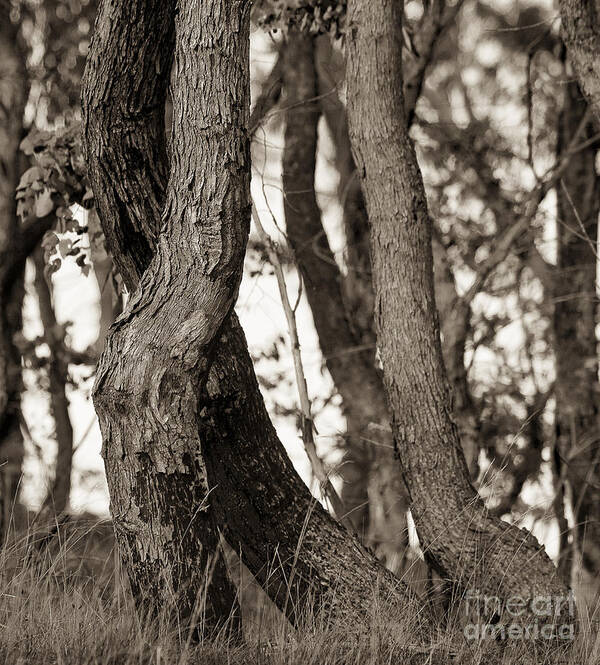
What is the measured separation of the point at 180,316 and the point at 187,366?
178mm

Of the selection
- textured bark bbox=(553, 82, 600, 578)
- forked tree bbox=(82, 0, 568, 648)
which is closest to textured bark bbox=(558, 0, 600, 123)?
forked tree bbox=(82, 0, 568, 648)

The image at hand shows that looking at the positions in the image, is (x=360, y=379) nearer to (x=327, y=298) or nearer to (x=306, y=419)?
(x=327, y=298)

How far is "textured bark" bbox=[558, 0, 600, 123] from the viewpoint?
418cm

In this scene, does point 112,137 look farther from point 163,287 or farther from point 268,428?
point 268,428

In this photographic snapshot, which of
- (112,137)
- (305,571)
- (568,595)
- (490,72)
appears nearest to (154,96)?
(112,137)

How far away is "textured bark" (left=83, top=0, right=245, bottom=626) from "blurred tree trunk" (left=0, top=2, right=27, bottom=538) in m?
5.98

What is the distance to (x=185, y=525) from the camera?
300 centimetres

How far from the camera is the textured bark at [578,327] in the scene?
7.95 metres

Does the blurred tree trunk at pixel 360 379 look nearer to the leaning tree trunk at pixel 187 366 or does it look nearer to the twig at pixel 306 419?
the twig at pixel 306 419

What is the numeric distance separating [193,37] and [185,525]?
5.73ft

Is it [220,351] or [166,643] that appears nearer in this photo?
[166,643]

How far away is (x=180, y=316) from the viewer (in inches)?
119

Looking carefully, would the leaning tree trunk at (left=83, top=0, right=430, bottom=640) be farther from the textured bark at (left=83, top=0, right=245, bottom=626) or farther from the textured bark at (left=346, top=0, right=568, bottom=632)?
the textured bark at (left=346, top=0, right=568, bottom=632)

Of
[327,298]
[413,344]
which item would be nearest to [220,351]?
[413,344]
